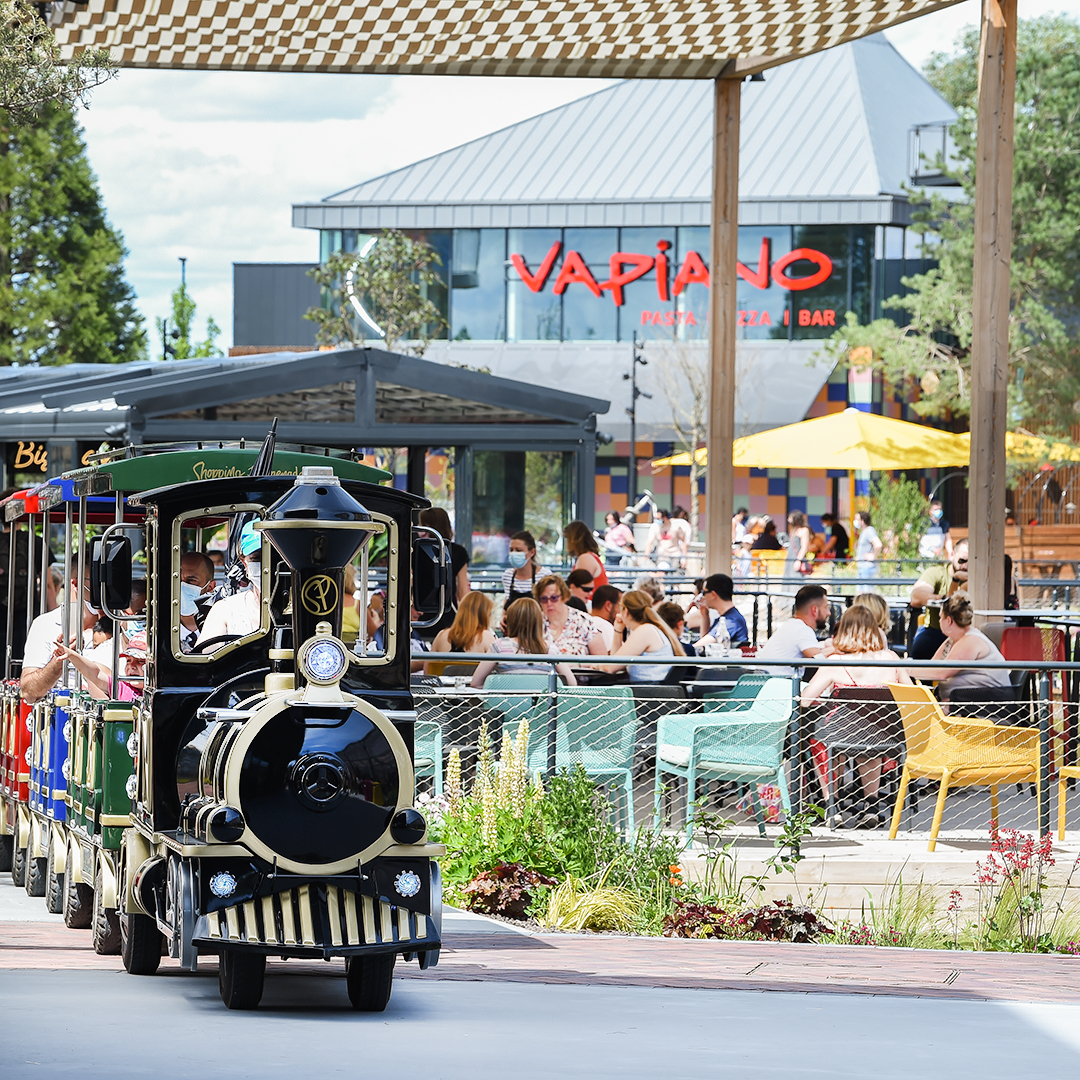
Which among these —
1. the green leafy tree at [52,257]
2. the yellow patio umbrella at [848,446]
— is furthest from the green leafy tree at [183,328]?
the yellow patio umbrella at [848,446]

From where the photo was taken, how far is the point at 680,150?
50.6 meters

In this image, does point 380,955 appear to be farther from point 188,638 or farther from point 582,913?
point 582,913

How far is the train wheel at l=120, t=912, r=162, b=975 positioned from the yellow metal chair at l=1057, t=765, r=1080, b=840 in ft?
16.4

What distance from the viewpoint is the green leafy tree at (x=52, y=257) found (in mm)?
36062

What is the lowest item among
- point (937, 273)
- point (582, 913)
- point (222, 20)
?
point (582, 913)

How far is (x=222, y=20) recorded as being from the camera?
40.1 ft

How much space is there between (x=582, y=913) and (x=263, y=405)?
27.8ft

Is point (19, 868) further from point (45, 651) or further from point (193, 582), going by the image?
point (193, 582)

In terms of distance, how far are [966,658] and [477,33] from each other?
230 inches

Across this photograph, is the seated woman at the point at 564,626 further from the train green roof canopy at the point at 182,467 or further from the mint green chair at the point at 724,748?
the train green roof canopy at the point at 182,467

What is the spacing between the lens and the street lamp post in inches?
1795

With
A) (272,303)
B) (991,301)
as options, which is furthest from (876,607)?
(272,303)

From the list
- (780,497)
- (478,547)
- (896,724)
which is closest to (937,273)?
(780,497)

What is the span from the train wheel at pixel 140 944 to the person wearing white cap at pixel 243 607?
1070 millimetres
